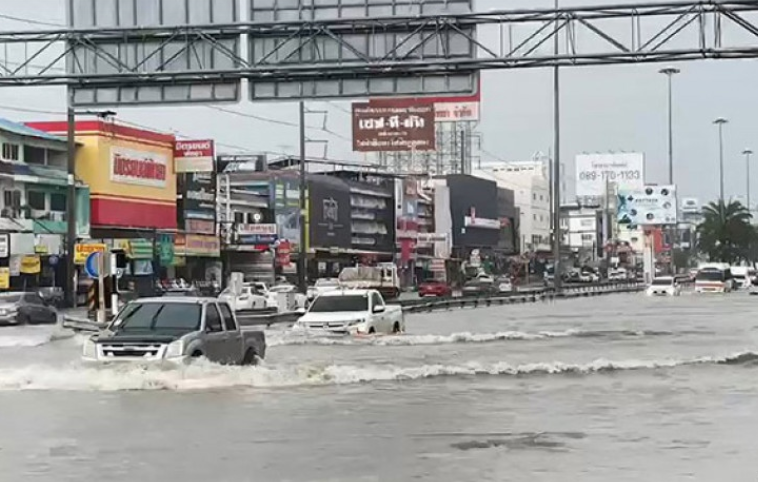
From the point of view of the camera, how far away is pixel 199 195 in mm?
77312

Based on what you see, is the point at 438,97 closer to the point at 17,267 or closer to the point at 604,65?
the point at 604,65

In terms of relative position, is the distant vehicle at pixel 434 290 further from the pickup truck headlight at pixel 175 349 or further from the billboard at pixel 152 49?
the pickup truck headlight at pixel 175 349

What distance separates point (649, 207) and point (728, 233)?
3491 cm

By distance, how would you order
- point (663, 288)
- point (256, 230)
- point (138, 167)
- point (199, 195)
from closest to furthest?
1. point (138, 167)
2. point (199, 195)
3. point (256, 230)
4. point (663, 288)

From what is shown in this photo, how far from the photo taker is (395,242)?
106 metres

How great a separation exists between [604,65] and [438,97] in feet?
13.2

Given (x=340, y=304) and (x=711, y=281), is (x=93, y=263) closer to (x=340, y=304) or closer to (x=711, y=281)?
(x=340, y=304)

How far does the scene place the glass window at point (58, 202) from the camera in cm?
6341

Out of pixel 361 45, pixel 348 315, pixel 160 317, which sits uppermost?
pixel 361 45

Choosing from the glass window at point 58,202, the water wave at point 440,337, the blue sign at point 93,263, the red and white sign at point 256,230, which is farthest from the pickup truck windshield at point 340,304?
the red and white sign at point 256,230

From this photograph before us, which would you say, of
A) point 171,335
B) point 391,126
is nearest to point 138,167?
point 391,126

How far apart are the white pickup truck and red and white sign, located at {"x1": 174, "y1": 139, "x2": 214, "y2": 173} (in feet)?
129

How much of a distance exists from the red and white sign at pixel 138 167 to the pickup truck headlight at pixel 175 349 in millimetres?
49513

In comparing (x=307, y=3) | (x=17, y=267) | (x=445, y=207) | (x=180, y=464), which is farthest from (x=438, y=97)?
(x=445, y=207)
